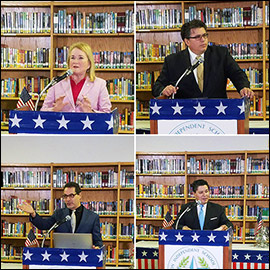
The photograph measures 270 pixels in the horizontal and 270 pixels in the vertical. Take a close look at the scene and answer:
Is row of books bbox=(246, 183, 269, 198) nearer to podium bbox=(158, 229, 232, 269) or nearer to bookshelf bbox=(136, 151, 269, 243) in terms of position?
bookshelf bbox=(136, 151, 269, 243)

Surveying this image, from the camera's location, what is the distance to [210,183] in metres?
5.84

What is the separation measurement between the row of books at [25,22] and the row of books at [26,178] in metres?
1.43

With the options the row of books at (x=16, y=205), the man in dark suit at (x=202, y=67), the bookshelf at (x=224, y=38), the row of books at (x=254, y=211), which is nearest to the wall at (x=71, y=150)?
the row of books at (x=16, y=205)

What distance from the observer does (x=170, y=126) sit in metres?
3.03

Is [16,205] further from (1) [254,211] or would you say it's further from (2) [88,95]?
(2) [88,95]

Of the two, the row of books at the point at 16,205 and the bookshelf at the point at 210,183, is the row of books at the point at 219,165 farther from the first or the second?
the row of books at the point at 16,205

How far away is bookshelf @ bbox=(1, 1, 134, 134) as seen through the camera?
5539 millimetres

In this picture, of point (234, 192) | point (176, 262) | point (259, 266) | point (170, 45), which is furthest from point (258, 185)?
point (176, 262)

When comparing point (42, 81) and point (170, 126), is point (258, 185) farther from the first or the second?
point (170, 126)

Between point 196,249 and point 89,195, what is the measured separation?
2.70 m

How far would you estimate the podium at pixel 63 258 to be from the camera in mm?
3123

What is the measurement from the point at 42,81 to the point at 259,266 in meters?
2.72

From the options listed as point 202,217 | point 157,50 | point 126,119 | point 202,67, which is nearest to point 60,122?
point 202,67

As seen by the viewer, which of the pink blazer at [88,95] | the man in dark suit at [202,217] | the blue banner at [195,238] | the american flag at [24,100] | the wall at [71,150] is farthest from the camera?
the wall at [71,150]
